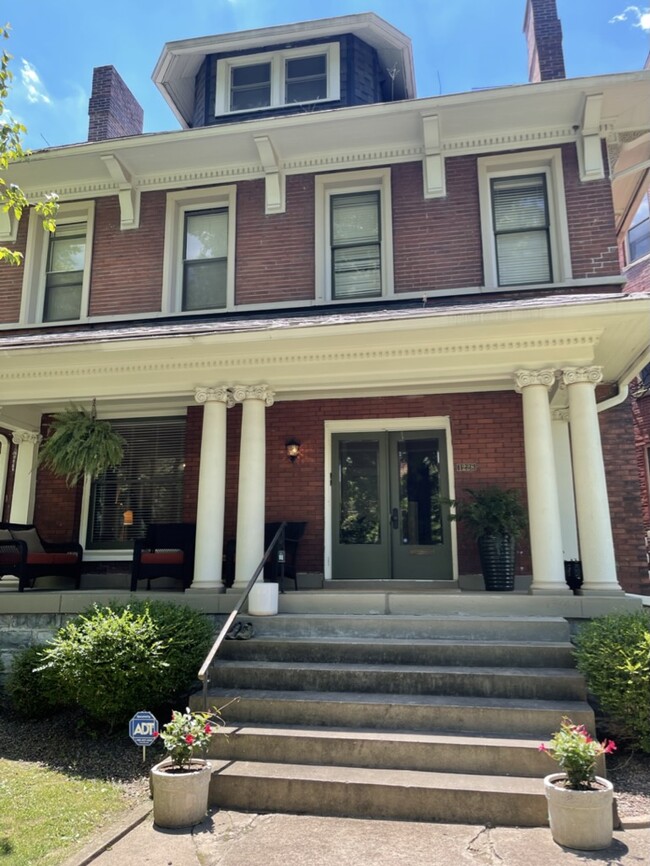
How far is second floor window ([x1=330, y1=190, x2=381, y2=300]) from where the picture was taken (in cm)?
889

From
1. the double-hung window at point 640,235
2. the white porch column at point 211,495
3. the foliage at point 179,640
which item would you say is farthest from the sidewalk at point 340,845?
the double-hung window at point 640,235

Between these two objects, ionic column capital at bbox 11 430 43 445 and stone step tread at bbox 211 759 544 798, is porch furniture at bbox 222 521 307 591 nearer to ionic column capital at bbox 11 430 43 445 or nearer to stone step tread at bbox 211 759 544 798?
stone step tread at bbox 211 759 544 798

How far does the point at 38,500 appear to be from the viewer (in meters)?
9.25

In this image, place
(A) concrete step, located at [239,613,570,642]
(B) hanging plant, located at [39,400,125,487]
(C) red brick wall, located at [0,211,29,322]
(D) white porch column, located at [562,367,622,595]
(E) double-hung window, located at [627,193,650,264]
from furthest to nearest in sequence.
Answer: (E) double-hung window, located at [627,193,650,264] < (C) red brick wall, located at [0,211,29,322] < (B) hanging plant, located at [39,400,125,487] < (D) white porch column, located at [562,367,622,595] < (A) concrete step, located at [239,613,570,642]

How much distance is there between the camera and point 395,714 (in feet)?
15.2

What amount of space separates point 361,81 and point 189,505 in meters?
7.30

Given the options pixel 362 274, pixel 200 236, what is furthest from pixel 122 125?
pixel 362 274

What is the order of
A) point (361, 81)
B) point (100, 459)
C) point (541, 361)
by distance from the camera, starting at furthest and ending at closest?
1. point (361, 81)
2. point (100, 459)
3. point (541, 361)

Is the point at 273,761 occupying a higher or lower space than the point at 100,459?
lower

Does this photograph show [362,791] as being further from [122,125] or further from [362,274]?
[122,125]

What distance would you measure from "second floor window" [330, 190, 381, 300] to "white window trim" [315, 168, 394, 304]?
0.08m

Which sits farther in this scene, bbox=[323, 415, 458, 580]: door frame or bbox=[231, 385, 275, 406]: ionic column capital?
bbox=[323, 415, 458, 580]: door frame

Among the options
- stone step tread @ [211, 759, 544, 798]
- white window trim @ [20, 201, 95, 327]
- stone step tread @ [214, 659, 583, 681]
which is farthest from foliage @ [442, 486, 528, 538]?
white window trim @ [20, 201, 95, 327]

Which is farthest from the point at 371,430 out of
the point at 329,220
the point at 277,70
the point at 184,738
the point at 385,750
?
the point at 277,70
